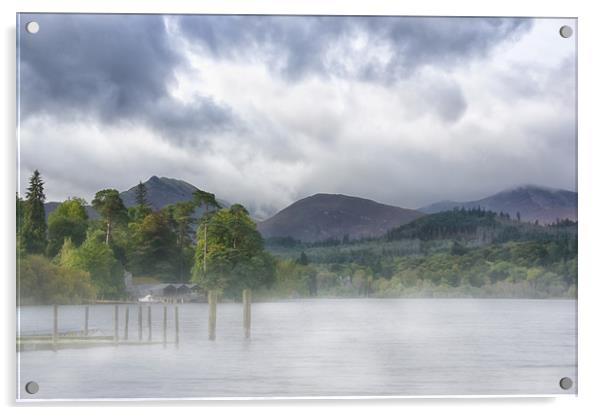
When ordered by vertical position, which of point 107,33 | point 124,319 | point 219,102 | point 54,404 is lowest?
point 54,404

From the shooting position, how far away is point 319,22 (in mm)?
7211

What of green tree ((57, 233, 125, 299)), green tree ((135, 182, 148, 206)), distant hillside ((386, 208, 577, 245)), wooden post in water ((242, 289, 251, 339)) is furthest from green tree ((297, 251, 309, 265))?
green tree ((57, 233, 125, 299))

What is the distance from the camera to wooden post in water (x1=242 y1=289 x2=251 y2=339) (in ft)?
24.0

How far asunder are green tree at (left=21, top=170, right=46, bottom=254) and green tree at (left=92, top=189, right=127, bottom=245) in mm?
359

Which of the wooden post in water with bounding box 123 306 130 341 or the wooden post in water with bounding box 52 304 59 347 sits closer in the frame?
the wooden post in water with bounding box 52 304 59 347

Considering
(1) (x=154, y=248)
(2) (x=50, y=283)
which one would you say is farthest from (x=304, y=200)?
(2) (x=50, y=283)

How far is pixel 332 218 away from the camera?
23.9ft

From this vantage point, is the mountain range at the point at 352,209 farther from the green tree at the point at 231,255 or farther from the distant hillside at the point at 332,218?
the green tree at the point at 231,255

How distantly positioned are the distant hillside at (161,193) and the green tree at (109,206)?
36mm

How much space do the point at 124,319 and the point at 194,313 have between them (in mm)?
476

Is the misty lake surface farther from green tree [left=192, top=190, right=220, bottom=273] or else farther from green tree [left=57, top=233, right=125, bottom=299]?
green tree [left=192, top=190, right=220, bottom=273]

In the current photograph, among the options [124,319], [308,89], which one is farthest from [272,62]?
[124,319]

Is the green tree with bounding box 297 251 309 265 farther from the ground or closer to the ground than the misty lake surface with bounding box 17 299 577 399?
farther from the ground
